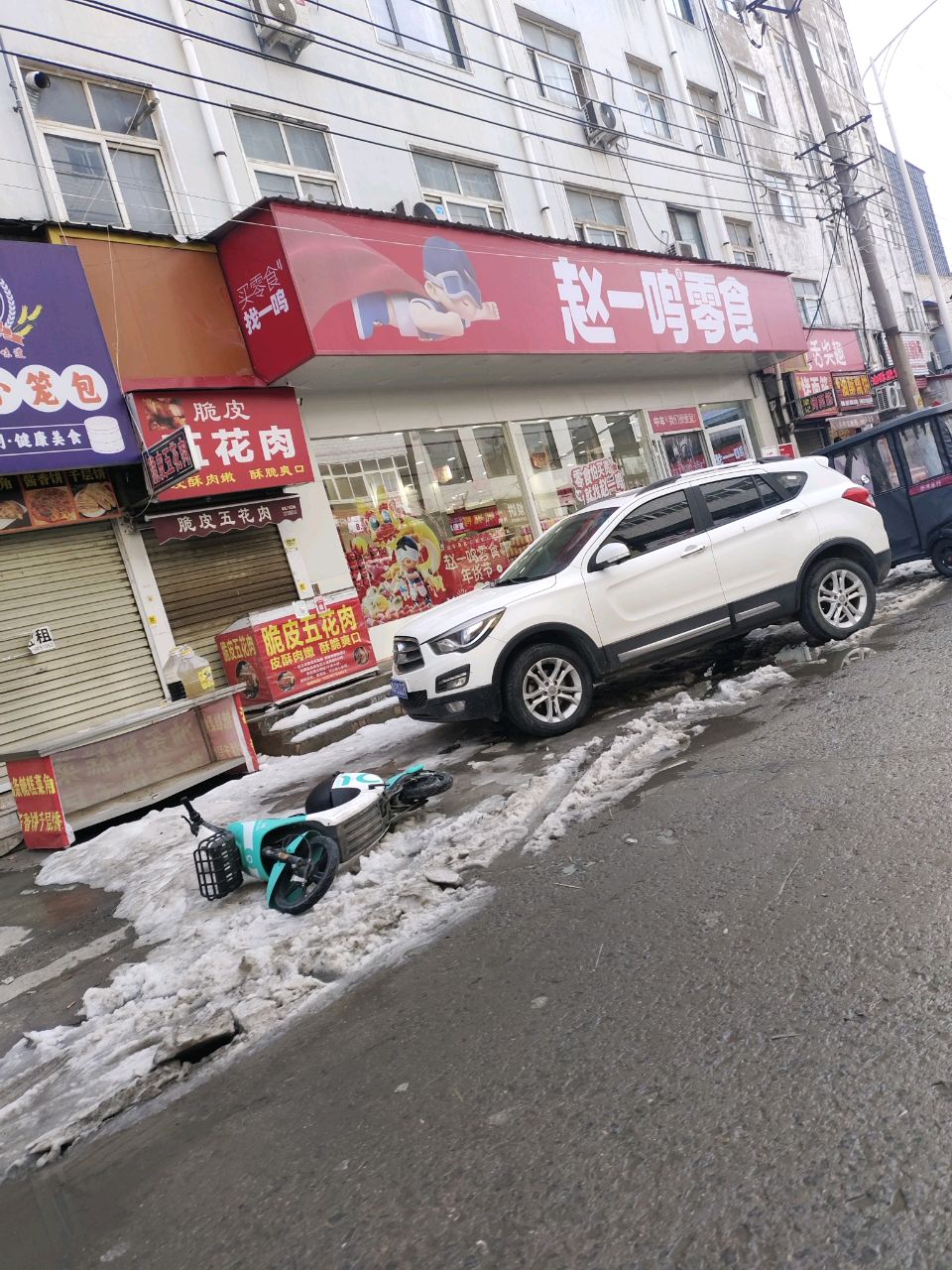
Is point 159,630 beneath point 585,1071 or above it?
above

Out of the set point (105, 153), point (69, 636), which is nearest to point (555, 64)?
point (105, 153)

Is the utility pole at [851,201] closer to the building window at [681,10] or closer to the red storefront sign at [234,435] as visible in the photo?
the building window at [681,10]

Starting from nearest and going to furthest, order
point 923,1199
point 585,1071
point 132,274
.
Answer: point 923,1199 < point 585,1071 < point 132,274

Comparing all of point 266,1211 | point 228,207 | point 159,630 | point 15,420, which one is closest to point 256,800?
point 159,630

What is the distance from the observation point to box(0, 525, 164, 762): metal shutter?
9102mm

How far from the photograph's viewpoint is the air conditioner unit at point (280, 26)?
11.9 m

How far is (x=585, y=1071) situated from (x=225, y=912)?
275cm

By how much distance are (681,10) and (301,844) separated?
25.5 meters

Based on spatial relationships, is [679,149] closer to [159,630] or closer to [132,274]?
[132,274]

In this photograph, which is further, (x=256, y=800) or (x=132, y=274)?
(x=132, y=274)

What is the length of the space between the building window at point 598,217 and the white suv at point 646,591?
36.2ft

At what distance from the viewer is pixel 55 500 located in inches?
364

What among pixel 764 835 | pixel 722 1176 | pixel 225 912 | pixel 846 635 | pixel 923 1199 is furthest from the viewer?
pixel 846 635

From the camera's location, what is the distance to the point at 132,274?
9.91m
